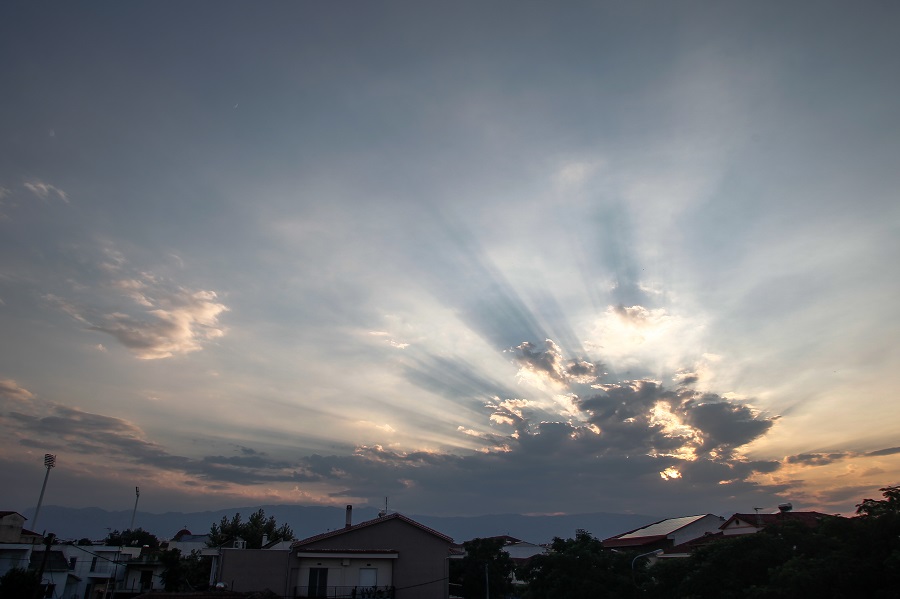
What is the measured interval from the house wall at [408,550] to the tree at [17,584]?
26.4 meters

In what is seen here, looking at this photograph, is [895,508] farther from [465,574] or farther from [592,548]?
[465,574]

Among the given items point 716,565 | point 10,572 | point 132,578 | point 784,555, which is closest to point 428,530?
point 716,565

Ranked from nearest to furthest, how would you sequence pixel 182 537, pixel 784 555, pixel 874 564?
pixel 874 564, pixel 784 555, pixel 182 537

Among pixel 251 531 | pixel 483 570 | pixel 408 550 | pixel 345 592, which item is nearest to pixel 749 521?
pixel 408 550

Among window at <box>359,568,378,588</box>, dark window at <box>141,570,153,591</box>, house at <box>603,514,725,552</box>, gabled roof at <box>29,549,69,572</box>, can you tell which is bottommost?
dark window at <box>141,570,153,591</box>

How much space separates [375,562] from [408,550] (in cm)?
258

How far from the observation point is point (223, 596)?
24453mm

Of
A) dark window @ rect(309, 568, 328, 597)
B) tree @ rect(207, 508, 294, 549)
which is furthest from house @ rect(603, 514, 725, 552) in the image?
tree @ rect(207, 508, 294, 549)

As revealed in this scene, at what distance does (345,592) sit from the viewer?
3916 cm

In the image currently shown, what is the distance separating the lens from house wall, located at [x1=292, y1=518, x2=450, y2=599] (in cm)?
4066

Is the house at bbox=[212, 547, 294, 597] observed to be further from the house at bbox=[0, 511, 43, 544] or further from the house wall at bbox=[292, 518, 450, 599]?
the house at bbox=[0, 511, 43, 544]

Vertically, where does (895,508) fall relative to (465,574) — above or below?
above

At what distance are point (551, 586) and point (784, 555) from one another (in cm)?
1421

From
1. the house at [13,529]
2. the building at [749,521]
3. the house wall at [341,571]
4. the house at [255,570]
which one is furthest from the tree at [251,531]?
the building at [749,521]
